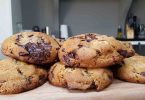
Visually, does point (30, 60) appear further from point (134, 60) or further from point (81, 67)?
point (134, 60)

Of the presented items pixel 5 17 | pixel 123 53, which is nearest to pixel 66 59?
pixel 123 53

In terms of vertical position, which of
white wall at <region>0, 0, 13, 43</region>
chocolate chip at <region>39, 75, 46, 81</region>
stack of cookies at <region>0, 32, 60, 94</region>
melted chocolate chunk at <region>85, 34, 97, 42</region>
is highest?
white wall at <region>0, 0, 13, 43</region>

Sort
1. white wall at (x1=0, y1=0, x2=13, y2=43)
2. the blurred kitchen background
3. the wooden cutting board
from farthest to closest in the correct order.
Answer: the blurred kitchen background, white wall at (x1=0, y1=0, x2=13, y2=43), the wooden cutting board

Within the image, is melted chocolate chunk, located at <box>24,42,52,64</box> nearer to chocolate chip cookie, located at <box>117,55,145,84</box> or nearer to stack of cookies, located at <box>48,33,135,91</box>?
stack of cookies, located at <box>48,33,135,91</box>

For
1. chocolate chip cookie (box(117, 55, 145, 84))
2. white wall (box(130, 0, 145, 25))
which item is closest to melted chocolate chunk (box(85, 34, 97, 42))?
chocolate chip cookie (box(117, 55, 145, 84))

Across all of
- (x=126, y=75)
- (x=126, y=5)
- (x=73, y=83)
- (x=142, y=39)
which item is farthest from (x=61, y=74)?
(x=126, y=5)

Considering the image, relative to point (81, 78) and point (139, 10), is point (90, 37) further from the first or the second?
point (139, 10)

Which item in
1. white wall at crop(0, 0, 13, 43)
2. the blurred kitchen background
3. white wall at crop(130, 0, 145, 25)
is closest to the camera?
white wall at crop(0, 0, 13, 43)
